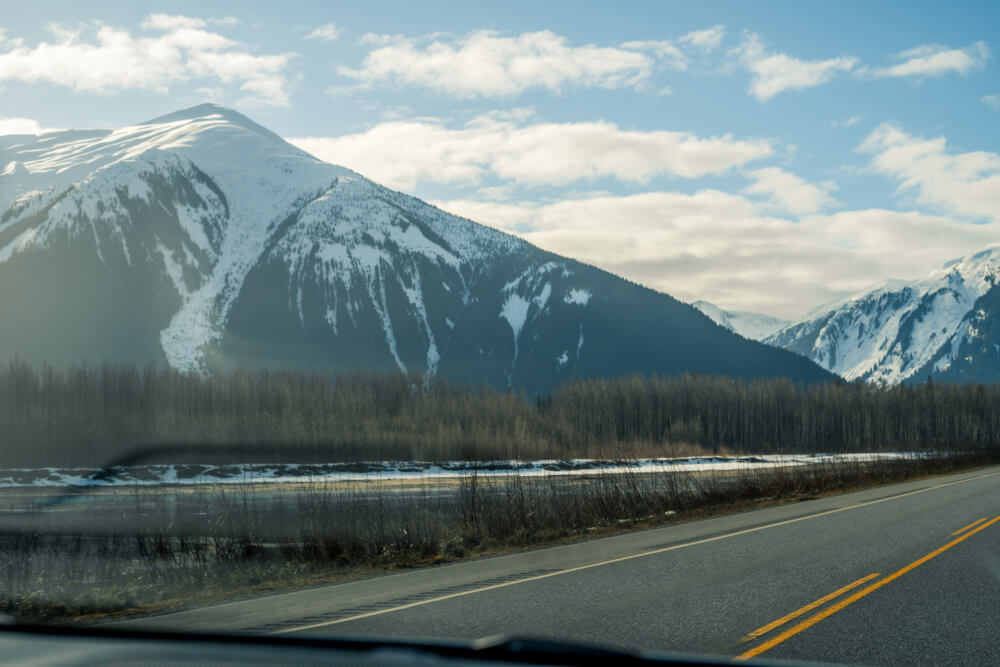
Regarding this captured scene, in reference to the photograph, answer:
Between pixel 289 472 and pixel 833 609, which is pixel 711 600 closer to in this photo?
pixel 833 609

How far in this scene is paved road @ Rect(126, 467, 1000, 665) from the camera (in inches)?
319

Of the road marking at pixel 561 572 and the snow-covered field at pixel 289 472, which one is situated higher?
the road marking at pixel 561 572

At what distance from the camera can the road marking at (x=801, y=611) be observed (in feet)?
26.8

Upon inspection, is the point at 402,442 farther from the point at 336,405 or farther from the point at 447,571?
the point at 447,571

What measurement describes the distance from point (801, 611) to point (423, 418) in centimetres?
10266

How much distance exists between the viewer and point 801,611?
30.9 ft

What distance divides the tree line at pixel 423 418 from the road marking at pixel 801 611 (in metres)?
31.0

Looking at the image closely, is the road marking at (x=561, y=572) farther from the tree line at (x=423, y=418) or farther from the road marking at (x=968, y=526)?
the tree line at (x=423, y=418)

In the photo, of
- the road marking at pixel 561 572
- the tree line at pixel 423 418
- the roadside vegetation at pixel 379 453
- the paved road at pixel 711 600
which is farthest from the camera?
the tree line at pixel 423 418

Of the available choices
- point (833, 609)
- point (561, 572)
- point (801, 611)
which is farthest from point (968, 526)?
point (801, 611)

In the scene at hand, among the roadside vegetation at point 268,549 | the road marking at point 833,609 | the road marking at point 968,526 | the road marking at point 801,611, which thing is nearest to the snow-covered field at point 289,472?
the roadside vegetation at point 268,549

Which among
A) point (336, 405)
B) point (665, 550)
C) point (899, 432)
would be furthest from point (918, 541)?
point (899, 432)

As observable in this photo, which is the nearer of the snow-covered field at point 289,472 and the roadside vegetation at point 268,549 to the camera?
the roadside vegetation at point 268,549

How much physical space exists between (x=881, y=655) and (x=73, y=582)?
497 inches
